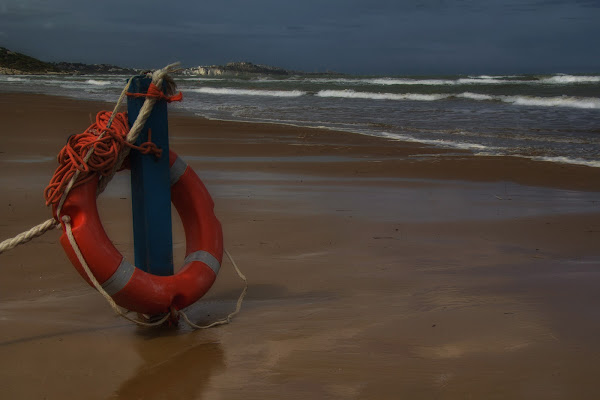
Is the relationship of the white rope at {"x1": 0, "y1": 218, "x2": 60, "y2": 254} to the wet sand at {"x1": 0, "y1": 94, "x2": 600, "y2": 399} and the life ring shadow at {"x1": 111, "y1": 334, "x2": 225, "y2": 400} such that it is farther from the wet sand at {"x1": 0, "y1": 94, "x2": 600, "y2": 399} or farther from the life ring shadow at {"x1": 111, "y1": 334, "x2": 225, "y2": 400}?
the life ring shadow at {"x1": 111, "y1": 334, "x2": 225, "y2": 400}

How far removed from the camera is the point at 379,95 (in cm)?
2612

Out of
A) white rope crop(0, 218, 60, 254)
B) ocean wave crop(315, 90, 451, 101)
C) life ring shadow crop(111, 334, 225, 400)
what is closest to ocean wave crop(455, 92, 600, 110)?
ocean wave crop(315, 90, 451, 101)

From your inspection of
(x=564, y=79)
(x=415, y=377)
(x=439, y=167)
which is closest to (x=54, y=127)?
(x=439, y=167)

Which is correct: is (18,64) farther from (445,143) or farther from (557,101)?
(445,143)

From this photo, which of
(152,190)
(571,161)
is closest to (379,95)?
(571,161)

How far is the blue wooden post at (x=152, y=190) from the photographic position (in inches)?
104

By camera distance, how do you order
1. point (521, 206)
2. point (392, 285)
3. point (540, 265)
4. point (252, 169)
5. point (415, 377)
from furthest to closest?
point (252, 169) → point (521, 206) → point (540, 265) → point (392, 285) → point (415, 377)

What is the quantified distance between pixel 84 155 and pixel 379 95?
24.4 m

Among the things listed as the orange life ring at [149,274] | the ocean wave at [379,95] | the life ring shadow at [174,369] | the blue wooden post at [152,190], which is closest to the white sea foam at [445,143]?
the orange life ring at [149,274]

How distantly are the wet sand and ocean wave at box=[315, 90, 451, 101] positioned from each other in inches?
736

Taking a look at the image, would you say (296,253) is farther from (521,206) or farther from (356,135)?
(356,135)

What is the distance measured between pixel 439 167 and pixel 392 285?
4.56 metres

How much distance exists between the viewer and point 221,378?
7.38ft

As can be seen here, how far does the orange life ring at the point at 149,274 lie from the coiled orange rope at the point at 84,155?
52 millimetres
